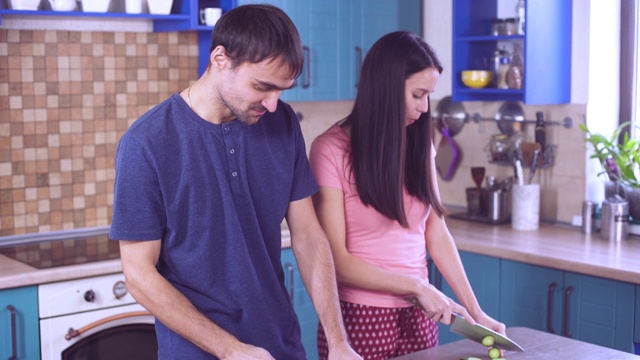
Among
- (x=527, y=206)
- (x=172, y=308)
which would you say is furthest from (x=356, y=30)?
(x=172, y=308)

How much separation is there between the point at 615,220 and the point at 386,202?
140cm

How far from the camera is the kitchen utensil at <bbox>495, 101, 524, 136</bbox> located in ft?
12.4

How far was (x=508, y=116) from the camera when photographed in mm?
3807

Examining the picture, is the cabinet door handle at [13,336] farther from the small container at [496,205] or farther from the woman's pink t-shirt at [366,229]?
the small container at [496,205]

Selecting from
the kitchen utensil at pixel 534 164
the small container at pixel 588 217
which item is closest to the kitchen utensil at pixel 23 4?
the kitchen utensil at pixel 534 164

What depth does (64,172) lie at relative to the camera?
3.42 meters

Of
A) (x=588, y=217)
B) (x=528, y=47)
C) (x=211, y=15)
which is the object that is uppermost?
(x=211, y=15)

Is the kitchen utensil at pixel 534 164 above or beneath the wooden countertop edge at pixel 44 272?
above

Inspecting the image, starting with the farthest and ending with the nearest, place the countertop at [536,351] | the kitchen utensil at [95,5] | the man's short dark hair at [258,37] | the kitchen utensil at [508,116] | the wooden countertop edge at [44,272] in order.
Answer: the kitchen utensil at [508,116], the kitchen utensil at [95,5], the wooden countertop edge at [44,272], the countertop at [536,351], the man's short dark hair at [258,37]

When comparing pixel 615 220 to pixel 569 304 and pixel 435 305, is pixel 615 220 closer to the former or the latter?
pixel 569 304

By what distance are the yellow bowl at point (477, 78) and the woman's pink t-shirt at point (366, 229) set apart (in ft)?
4.61

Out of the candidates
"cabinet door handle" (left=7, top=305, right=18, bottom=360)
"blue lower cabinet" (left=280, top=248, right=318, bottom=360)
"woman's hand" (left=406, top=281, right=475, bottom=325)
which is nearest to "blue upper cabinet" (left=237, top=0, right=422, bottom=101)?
"blue lower cabinet" (left=280, top=248, right=318, bottom=360)

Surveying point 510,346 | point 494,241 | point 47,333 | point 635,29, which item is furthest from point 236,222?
point 635,29

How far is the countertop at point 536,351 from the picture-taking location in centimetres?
203
